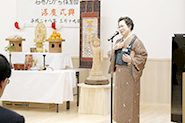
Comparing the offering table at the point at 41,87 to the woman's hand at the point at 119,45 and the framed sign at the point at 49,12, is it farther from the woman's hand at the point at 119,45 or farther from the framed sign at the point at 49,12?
the framed sign at the point at 49,12

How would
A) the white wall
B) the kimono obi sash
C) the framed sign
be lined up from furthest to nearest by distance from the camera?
1. the framed sign
2. the white wall
3. the kimono obi sash

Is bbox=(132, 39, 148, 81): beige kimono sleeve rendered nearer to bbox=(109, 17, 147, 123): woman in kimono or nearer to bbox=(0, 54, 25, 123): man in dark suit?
bbox=(109, 17, 147, 123): woman in kimono

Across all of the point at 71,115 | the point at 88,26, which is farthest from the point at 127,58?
the point at 88,26

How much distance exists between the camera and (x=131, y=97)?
14.0ft

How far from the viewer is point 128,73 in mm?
4258

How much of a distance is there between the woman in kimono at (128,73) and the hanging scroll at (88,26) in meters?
2.15

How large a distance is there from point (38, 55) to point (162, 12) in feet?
7.74

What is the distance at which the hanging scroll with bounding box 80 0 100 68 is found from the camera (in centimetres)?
651

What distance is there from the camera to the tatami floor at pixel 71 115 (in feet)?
16.8

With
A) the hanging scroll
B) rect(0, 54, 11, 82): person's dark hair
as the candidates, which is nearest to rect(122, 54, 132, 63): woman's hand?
the hanging scroll

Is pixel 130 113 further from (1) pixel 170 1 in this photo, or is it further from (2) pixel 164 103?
(1) pixel 170 1

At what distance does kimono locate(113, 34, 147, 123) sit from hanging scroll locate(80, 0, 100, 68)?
2.22 metres

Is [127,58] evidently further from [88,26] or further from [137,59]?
[88,26]

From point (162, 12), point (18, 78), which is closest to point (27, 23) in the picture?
point (18, 78)
